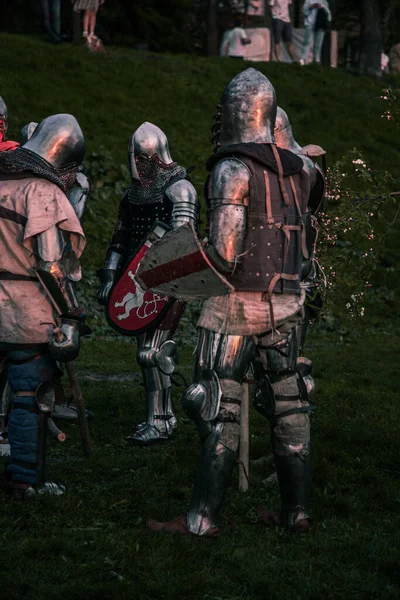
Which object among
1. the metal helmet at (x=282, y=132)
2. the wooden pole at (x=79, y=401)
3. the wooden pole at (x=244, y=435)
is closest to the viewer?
the wooden pole at (x=244, y=435)

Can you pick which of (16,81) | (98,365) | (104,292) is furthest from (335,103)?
(104,292)

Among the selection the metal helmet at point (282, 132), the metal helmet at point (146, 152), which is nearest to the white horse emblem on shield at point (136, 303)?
the metal helmet at point (146, 152)

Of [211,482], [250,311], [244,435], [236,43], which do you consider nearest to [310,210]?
[250,311]

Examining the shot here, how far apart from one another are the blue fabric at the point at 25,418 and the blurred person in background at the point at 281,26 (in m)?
20.5

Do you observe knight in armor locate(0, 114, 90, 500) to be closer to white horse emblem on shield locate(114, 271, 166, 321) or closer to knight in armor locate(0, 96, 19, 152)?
knight in armor locate(0, 96, 19, 152)

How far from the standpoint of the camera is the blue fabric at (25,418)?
6.13m

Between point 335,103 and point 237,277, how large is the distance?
1973 cm

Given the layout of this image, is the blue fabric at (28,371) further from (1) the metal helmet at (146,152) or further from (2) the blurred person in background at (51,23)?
(2) the blurred person in background at (51,23)

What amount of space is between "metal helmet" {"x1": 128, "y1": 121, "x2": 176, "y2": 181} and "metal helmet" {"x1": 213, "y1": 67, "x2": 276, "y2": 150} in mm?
2715

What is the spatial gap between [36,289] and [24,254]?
211mm

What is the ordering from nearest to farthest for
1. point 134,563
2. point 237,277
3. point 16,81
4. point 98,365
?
point 134,563 → point 237,277 → point 98,365 → point 16,81

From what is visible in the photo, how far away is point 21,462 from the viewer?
6145mm

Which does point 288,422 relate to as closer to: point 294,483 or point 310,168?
point 294,483

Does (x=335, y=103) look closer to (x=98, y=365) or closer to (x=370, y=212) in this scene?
(x=98, y=365)
